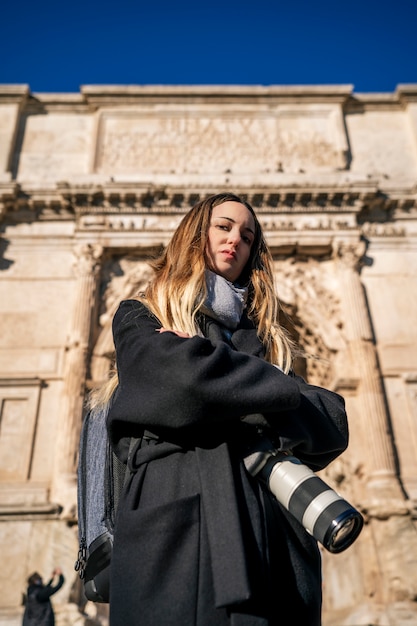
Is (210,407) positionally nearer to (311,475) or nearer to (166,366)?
(166,366)

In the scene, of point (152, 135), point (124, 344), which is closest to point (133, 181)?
point (152, 135)

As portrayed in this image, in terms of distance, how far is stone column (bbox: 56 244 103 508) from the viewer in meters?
8.08

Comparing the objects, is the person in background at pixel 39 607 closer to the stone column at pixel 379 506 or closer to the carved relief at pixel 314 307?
the stone column at pixel 379 506

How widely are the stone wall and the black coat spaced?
6962 mm

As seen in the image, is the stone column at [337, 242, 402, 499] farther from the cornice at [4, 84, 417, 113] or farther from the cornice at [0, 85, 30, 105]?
the cornice at [0, 85, 30, 105]

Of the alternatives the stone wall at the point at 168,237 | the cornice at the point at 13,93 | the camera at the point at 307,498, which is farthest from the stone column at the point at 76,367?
the camera at the point at 307,498

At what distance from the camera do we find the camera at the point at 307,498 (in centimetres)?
117

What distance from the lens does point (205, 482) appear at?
1.32 metres

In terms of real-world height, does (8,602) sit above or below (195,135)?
below

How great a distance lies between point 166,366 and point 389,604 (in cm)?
764

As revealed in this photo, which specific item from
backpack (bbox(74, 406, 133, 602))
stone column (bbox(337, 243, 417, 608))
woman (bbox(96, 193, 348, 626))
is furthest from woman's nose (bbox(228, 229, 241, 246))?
stone column (bbox(337, 243, 417, 608))

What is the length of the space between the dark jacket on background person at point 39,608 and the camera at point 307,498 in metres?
6.09

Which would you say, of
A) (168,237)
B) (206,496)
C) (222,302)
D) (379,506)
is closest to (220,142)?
(168,237)

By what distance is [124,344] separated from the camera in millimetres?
1541
